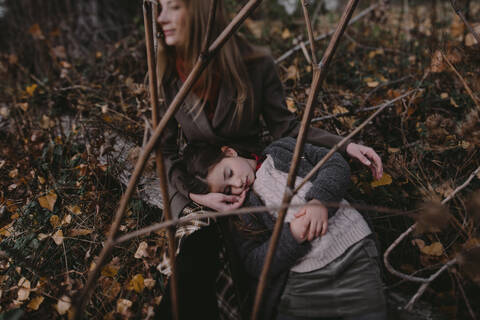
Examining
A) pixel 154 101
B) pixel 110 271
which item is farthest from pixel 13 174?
pixel 154 101

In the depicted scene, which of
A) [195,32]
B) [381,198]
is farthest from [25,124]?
[381,198]

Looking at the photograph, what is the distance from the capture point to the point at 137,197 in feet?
5.95

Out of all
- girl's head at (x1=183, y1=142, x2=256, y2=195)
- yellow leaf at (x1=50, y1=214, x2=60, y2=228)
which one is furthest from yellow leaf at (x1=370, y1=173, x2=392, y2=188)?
yellow leaf at (x1=50, y1=214, x2=60, y2=228)

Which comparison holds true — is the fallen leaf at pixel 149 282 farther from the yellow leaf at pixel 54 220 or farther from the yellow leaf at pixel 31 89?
the yellow leaf at pixel 31 89

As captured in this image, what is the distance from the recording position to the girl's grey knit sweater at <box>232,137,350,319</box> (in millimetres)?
1230

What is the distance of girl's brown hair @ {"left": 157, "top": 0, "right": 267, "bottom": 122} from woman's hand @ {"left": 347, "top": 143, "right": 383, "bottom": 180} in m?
0.65

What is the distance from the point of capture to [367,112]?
206 cm

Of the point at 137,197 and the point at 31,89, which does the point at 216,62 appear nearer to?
the point at 137,197

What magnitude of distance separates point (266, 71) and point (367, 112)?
77 cm

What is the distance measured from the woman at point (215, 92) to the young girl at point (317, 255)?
0.97 feet

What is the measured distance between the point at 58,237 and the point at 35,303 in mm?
329

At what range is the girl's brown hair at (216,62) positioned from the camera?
1650mm

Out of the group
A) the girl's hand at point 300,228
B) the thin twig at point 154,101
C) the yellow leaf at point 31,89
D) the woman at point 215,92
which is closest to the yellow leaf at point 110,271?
the woman at point 215,92

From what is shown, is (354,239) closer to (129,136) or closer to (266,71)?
(266,71)
